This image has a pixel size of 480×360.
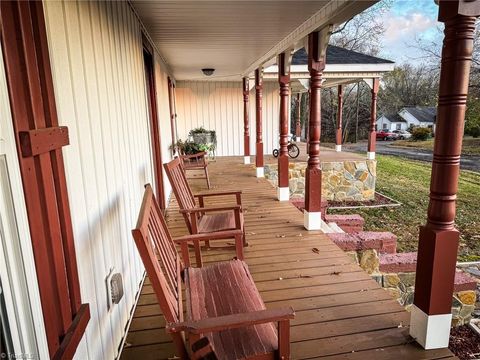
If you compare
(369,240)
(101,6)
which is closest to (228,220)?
(369,240)

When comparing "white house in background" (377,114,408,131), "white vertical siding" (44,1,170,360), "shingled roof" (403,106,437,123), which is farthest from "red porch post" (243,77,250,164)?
"white house in background" (377,114,408,131)

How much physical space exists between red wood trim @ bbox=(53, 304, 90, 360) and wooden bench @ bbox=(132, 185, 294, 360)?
0.29 meters

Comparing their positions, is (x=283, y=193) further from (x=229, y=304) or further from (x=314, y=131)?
(x=229, y=304)

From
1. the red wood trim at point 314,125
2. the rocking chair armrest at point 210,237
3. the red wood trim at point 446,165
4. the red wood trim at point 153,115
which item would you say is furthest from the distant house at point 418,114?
the rocking chair armrest at point 210,237

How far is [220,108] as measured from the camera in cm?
958

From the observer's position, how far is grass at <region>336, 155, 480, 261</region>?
679 centimetres

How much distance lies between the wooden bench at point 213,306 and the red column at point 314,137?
5.57 ft

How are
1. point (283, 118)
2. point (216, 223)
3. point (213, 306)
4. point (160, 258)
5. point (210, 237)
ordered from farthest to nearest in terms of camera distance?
point (283, 118) → point (216, 223) → point (210, 237) → point (160, 258) → point (213, 306)

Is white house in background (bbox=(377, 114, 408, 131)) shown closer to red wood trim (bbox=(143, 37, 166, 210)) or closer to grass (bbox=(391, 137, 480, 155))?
grass (bbox=(391, 137, 480, 155))

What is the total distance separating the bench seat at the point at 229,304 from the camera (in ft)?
4.26

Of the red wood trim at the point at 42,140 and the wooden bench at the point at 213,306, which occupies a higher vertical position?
the red wood trim at the point at 42,140

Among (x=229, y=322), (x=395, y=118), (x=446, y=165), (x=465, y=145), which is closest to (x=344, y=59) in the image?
(x=446, y=165)

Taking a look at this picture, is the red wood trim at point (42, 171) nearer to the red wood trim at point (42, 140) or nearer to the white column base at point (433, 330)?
the red wood trim at point (42, 140)

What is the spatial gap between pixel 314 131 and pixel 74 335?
9.50 ft
